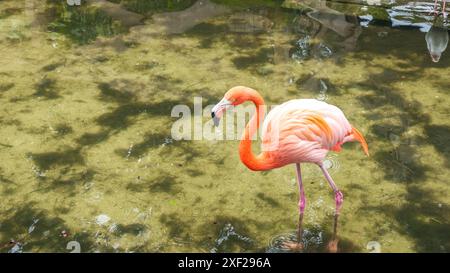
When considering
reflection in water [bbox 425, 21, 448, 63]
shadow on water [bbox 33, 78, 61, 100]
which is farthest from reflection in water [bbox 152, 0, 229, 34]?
reflection in water [bbox 425, 21, 448, 63]

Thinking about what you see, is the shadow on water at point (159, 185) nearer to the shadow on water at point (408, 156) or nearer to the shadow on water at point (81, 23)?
the shadow on water at point (408, 156)

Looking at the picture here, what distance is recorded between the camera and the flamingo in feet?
9.45

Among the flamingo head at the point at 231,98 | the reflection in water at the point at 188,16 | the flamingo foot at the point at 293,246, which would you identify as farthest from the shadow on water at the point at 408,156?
the reflection in water at the point at 188,16

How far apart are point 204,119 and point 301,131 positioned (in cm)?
138

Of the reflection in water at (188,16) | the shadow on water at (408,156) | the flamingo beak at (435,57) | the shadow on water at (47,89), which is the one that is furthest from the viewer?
the reflection in water at (188,16)

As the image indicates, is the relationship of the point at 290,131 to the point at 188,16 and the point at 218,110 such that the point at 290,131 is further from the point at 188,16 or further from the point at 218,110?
the point at 188,16

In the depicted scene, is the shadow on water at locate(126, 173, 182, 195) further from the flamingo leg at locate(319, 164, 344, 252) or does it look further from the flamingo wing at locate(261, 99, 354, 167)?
the flamingo leg at locate(319, 164, 344, 252)

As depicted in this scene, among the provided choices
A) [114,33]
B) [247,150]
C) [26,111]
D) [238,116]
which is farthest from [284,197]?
[114,33]

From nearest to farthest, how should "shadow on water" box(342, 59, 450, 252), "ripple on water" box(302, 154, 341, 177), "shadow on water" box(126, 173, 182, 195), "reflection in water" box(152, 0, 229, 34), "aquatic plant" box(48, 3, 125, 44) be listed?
"shadow on water" box(342, 59, 450, 252)
"shadow on water" box(126, 173, 182, 195)
"ripple on water" box(302, 154, 341, 177)
"aquatic plant" box(48, 3, 125, 44)
"reflection in water" box(152, 0, 229, 34)

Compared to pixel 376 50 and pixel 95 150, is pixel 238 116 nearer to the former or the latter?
pixel 95 150

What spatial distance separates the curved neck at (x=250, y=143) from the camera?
2.91m

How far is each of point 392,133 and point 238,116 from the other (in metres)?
1.14

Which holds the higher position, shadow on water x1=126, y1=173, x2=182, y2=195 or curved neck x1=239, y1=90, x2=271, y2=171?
curved neck x1=239, y1=90, x2=271, y2=171

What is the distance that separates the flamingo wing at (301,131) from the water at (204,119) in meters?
0.49
